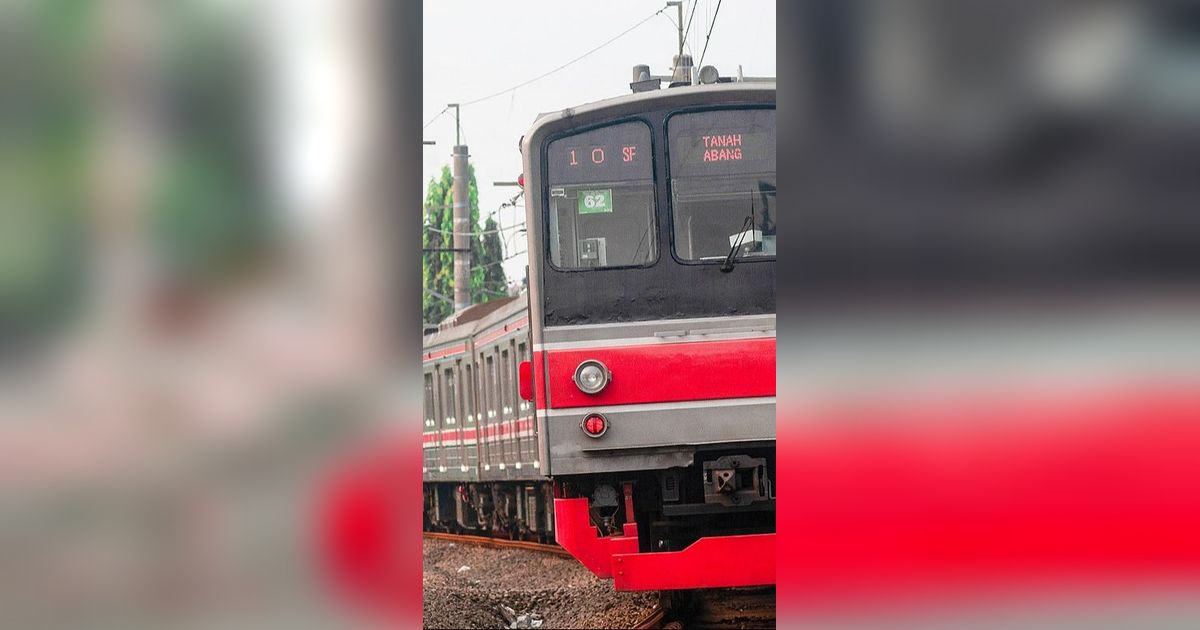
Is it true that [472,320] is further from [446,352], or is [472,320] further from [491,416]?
[491,416]

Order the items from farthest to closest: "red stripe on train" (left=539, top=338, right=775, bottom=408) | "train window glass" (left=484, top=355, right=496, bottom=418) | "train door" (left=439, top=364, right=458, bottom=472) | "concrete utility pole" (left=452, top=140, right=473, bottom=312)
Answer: "concrete utility pole" (left=452, top=140, right=473, bottom=312), "train door" (left=439, top=364, right=458, bottom=472), "train window glass" (left=484, top=355, right=496, bottom=418), "red stripe on train" (left=539, top=338, right=775, bottom=408)

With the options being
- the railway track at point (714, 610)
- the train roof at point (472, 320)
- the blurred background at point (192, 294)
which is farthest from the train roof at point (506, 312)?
the blurred background at point (192, 294)

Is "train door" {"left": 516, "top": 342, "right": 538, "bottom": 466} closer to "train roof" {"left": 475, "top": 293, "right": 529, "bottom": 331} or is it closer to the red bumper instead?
"train roof" {"left": 475, "top": 293, "right": 529, "bottom": 331}

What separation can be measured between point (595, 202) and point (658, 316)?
0.73 meters

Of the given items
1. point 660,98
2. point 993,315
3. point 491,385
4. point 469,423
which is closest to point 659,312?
point 660,98

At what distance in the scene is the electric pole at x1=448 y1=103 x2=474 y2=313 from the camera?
1939cm

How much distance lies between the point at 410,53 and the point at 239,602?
3.13 feet

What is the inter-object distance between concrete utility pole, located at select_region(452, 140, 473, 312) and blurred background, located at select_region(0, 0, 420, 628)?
16969 millimetres

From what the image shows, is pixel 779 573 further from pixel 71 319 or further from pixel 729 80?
pixel 729 80

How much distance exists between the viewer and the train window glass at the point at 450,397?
48.0 feet

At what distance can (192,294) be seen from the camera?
2072 millimetres

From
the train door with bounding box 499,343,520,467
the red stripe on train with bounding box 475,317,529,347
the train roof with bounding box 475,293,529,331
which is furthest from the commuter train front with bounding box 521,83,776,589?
the train door with bounding box 499,343,520,467

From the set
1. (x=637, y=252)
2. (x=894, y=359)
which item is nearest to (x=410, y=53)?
(x=894, y=359)

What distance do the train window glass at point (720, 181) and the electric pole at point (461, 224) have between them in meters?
12.2
